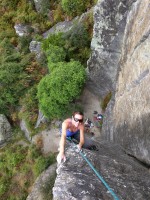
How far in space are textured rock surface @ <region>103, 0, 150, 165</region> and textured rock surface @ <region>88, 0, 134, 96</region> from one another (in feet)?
3.06

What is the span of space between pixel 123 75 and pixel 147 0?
4.09m

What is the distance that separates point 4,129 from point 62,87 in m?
7.00

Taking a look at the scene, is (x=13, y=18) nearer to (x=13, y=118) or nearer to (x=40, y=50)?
(x=40, y=50)

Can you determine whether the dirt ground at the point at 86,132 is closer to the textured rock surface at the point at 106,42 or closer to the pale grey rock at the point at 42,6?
the textured rock surface at the point at 106,42

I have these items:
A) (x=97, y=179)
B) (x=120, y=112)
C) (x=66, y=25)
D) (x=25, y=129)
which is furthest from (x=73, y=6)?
(x=97, y=179)

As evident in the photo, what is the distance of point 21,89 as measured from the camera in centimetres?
2067

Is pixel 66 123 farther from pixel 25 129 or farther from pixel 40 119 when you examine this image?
pixel 25 129

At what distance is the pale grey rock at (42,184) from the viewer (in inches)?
669

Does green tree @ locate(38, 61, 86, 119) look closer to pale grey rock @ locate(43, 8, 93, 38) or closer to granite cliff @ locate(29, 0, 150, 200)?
granite cliff @ locate(29, 0, 150, 200)

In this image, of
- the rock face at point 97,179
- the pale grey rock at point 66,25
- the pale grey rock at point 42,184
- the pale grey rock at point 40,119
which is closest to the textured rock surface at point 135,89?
the rock face at point 97,179

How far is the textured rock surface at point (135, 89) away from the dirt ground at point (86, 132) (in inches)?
149

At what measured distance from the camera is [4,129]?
21.3 m

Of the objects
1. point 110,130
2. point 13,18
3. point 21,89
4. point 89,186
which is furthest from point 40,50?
point 89,186

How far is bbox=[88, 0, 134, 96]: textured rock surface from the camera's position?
1377 cm
